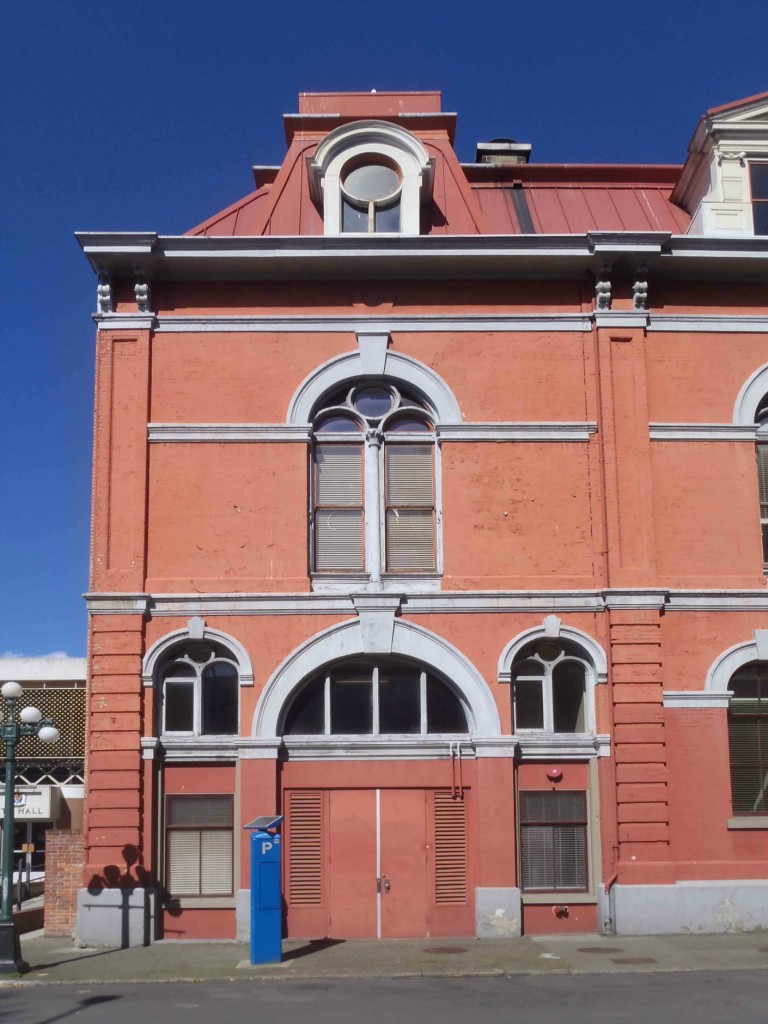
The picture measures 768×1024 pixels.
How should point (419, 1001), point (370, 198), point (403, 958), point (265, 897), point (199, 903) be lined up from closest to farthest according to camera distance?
point (419, 1001) < point (265, 897) < point (403, 958) < point (199, 903) < point (370, 198)

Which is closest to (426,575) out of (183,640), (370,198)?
(183,640)

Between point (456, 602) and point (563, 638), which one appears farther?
point (563, 638)

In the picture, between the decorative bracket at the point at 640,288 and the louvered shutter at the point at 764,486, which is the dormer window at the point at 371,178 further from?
the louvered shutter at the point at 764,486

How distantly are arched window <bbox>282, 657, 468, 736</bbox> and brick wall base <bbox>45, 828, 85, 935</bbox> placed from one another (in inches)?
146

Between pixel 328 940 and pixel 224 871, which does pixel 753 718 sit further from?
pixel 224 871

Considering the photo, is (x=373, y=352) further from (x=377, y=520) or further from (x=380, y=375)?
(x=377, y=520)

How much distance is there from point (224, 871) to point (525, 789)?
4.78 metres

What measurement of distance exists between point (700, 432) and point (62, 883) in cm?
1229

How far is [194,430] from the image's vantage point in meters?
19.5

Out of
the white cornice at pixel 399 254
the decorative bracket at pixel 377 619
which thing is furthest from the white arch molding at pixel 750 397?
the decorative bracket at pixel 377 619

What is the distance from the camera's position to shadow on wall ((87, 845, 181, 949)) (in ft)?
58.6

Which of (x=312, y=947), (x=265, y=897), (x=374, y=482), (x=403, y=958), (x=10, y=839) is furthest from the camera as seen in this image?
(x=374, y=482)

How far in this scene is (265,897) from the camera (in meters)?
16.1

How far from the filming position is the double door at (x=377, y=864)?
18.3 meters
